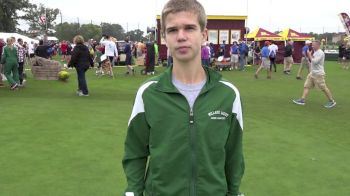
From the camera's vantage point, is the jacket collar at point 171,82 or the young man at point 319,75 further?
the young man at point 319,75

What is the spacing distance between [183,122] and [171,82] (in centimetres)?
24

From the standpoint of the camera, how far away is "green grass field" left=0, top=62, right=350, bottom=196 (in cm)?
554

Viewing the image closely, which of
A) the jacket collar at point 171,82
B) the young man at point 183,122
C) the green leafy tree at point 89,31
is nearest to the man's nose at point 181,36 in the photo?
the young man at point 183,122

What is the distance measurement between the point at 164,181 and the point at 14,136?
6.28m

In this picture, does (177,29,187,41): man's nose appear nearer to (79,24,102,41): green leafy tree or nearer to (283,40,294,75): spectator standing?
(283,40,294,75): spectator standing

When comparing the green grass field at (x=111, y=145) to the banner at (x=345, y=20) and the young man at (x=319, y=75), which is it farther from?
the banner at (x=345, y=20)

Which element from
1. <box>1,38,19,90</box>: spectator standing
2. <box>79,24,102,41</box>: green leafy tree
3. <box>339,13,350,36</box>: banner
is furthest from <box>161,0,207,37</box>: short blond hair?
<box>79,24,102,41</box>: green leafy tree

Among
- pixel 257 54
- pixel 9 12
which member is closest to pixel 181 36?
pixel 257 54

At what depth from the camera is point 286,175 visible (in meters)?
5.96

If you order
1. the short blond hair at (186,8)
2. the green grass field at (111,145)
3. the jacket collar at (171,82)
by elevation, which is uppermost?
the short blond hair at (186,8)

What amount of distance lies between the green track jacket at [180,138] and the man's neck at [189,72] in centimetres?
4

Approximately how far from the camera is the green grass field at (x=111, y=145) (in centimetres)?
554

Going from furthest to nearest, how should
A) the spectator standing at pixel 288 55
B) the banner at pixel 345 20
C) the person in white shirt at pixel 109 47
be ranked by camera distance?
the banner at pixel 345 20 < the spectator standing at pixel 288 55 < the person in white shirt at pixel 109 47

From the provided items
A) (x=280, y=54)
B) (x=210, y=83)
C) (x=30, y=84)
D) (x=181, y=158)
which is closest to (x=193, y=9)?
(x=210, y=83)
